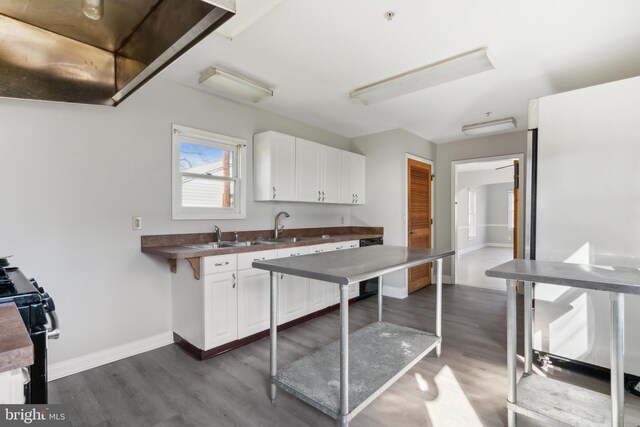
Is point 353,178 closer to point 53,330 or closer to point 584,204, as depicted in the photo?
point 584,204

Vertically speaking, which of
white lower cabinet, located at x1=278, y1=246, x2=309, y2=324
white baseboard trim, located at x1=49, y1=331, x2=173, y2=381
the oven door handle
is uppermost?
the oven door handle

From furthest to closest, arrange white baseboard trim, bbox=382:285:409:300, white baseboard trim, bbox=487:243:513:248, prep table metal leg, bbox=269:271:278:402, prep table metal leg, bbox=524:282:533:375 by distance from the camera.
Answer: white baseboard trim, bbox=487:243:513:248, white baseboard trim, bbox=382:285:409:300, prep table metal leg, bbox=524:282:533:375, prep table metal leg, bbox=269:271:278:402

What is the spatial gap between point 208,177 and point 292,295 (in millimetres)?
1539

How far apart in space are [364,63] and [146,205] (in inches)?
90.1

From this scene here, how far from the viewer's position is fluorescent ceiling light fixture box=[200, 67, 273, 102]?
2589 millimetres

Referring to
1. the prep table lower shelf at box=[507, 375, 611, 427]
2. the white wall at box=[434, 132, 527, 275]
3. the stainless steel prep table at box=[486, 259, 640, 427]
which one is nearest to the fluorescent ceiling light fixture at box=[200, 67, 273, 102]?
the stainless steel prep table at box=[486, 259, 640, 427]

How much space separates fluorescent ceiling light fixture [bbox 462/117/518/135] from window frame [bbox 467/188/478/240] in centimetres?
675

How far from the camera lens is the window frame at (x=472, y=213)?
10381 millimetres

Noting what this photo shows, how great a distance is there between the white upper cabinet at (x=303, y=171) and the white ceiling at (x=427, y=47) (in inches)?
21.1

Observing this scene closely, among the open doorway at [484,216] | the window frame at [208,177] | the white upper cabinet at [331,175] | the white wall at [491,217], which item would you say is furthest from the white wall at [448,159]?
the white wall at [491,217]

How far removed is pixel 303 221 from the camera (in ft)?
13.9

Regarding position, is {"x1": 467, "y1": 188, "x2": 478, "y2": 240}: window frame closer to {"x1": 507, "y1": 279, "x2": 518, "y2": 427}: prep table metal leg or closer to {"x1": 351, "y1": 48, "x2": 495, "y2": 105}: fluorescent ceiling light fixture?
{"x1": 351, "y1": 48, "x2": 495, "y2": 105}: fluorescent ceiling light fixture

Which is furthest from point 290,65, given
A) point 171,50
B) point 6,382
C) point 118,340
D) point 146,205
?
point 118,340

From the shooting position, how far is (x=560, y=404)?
173 cm
